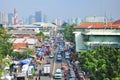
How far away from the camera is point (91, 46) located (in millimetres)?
45062

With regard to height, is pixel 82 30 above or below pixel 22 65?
above

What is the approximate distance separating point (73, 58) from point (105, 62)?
21544 mm

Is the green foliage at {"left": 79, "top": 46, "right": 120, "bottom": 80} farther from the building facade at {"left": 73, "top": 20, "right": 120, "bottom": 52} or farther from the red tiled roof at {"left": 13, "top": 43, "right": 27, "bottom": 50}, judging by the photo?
the red tiled roof at {"left": 13, "top": 43, "right": 27, "bottom": 50}

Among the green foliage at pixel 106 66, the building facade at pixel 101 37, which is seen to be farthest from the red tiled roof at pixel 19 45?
the green foliage at pixel 106 66

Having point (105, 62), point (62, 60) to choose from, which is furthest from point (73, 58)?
point (105, 62)

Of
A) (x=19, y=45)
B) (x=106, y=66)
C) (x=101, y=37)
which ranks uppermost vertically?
(x=101, y=37)

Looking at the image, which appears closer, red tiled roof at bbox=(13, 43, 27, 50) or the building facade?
the building facade

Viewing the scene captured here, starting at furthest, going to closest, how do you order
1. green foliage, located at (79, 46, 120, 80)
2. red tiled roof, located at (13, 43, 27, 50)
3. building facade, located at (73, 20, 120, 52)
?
red tiled roof, located at (13, 43, 27, 50)
building facade, located at (73, 20, 120, 52)
green foliage, located at (79, 46, 120, 80)

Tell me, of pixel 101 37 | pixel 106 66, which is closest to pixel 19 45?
pixel 101 37

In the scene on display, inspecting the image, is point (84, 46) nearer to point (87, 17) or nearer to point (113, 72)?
point (87, 17)

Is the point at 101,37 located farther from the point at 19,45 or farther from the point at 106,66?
the point at 106,66

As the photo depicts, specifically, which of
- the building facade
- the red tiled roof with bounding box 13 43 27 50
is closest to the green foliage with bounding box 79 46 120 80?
the building facade

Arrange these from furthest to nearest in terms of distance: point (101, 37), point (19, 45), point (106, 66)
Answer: point (19, 45) → point (101, 37) → point (106, 66)

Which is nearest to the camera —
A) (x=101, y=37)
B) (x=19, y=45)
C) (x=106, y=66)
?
(x=106, y=66)
